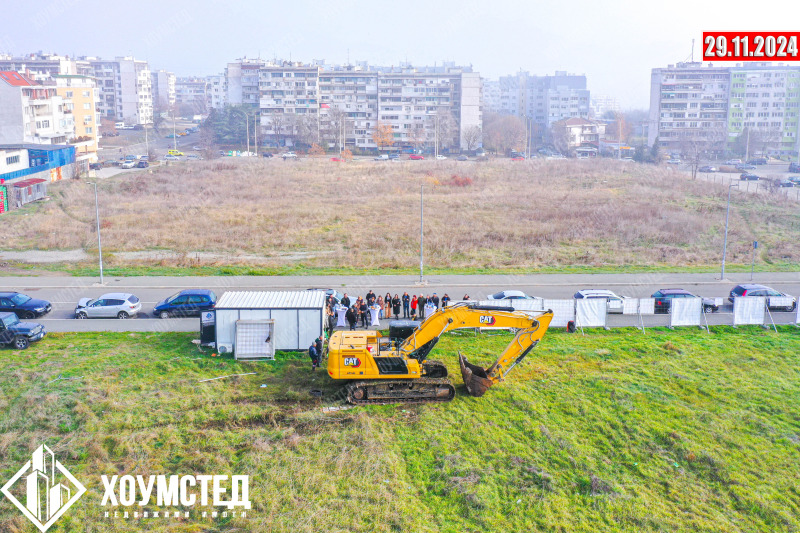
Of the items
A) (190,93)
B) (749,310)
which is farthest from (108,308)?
(190,93)

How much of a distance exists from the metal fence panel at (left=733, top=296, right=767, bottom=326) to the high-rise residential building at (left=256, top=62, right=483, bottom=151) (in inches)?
3145

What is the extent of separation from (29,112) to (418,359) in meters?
67.6

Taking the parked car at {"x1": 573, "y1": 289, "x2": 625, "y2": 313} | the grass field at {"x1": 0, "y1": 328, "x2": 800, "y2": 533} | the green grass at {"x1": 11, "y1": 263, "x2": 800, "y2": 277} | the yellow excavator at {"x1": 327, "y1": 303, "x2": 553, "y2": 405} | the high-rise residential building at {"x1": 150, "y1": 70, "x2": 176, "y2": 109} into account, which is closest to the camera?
the grass field at {"x1": 0, "y1": 328, "x2": 800, "y2": 533}

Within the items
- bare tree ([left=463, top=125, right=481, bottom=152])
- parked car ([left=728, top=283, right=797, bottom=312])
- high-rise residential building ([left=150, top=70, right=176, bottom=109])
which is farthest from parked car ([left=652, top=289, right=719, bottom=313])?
high-rise residential building ([left=150, top=70, right=176, bottom=109])

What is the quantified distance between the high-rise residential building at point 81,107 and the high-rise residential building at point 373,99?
25.0 meters

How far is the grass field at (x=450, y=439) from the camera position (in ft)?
A: 44.1

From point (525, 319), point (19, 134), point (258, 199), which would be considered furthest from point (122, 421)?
point (19, 134)

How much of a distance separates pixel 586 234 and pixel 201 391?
94.6ft

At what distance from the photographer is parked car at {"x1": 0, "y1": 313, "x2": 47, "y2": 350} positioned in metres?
22.5

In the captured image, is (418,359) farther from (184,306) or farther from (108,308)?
(108,308)

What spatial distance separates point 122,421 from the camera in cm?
1695

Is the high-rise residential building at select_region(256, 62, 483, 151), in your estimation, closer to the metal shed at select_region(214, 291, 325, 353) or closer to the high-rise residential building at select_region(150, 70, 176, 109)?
the high-rise residential building at select_region(150, 70, 176, 109)

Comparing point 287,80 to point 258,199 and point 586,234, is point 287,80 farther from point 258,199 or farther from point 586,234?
point 586,234

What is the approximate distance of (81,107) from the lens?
8675 cm
